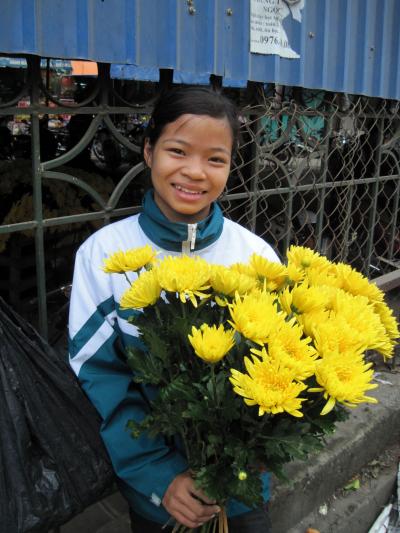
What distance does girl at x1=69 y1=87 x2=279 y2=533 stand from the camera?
1350mm

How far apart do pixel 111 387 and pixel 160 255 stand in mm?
391

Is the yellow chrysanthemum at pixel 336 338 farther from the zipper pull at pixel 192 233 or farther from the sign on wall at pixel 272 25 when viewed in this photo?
the sign on wall at pixel 272 25

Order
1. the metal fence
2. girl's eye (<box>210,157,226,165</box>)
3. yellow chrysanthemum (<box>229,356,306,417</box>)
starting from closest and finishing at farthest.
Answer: yellow chrysanthemum (<box>229,356,306,417</box>)
girl's eye (<box>210,157,226,165</box>)
the metal fence

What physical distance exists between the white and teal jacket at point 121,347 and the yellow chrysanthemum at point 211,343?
0.42 m

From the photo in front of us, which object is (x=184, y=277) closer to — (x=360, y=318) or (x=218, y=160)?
(x=360, y=318)

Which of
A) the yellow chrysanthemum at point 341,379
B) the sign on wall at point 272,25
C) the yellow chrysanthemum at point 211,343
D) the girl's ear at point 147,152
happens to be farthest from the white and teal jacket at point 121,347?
the sign on wall at point 272,25

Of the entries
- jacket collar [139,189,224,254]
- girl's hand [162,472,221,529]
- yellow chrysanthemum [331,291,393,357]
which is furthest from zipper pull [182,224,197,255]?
girl's hand [162,472,221,529]

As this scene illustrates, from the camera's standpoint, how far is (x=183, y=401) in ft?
3.66

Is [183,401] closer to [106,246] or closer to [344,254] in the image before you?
[106,246]

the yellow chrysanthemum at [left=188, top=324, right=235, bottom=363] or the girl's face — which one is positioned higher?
the girl's face

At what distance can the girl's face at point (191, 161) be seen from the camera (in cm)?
143

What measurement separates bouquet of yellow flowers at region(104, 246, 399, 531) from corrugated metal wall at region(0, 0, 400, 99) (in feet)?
2.87

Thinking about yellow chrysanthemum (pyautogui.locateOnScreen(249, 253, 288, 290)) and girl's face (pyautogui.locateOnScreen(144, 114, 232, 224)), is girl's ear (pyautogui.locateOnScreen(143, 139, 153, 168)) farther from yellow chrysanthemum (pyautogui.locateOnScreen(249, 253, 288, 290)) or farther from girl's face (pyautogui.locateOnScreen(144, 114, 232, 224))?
yellow chrysanthemum (pyautogui.locateOnScreen(249, 253, 288, 290))

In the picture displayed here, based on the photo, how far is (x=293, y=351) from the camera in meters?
0.99
